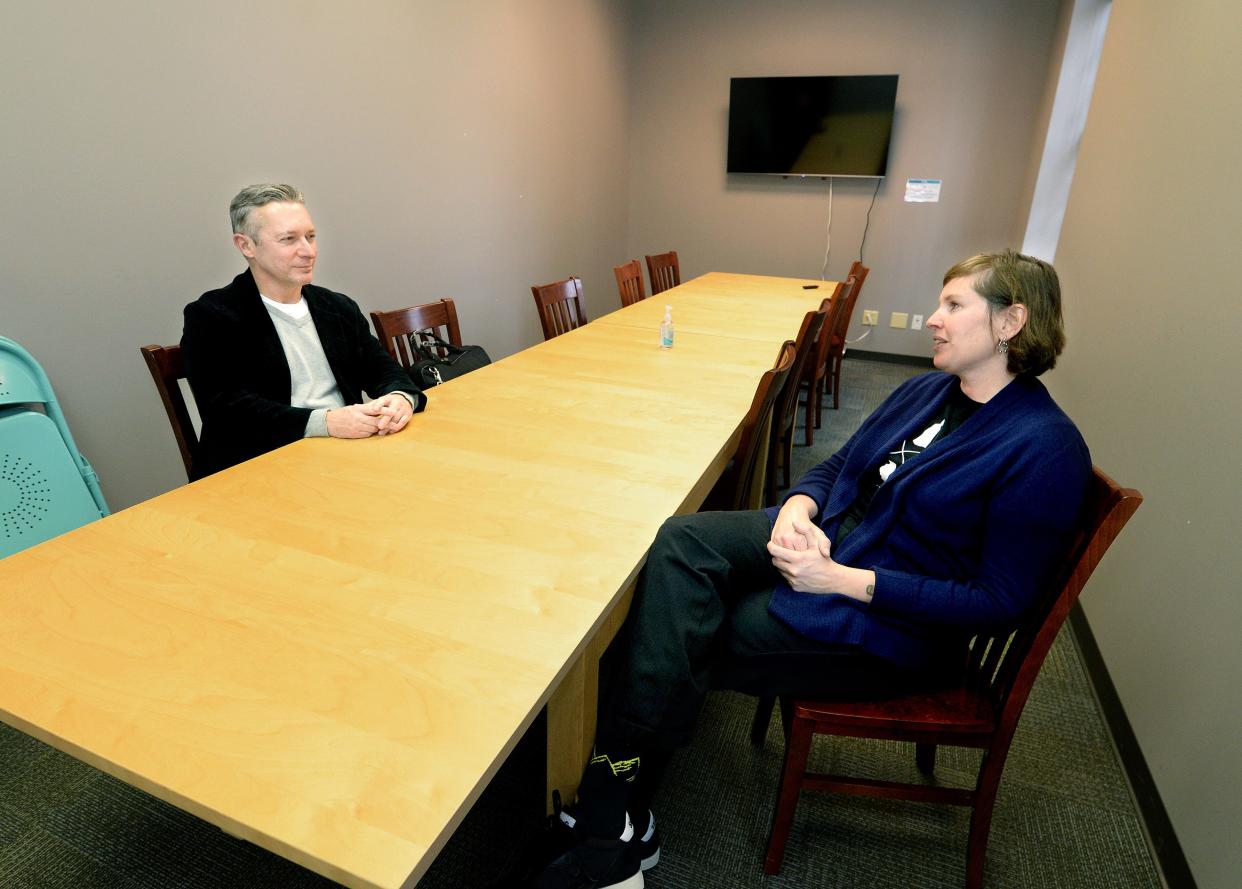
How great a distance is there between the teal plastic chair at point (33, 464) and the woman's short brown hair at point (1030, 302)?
7.73 ft

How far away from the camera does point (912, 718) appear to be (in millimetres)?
1147

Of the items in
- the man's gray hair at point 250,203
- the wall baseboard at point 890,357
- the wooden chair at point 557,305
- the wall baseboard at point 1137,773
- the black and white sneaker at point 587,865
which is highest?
the man's gray hair at point 250,203

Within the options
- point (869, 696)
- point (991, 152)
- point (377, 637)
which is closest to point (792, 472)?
point (869, 696)

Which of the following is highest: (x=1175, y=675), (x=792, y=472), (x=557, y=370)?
(x=557, y=370)

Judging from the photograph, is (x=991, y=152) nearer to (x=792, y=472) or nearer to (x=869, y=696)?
(x=792, y=472)

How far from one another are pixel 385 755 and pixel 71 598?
58 centimetres

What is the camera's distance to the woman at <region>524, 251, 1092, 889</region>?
105 cm

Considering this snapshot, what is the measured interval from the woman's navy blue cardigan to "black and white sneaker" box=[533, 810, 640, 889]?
1.61 ft

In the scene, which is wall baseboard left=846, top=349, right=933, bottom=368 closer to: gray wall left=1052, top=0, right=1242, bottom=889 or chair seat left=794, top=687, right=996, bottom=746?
gray wall left=1052, top=0, right=1242, bottom=889

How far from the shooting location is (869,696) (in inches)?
46.9

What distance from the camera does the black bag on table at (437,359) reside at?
2.12m

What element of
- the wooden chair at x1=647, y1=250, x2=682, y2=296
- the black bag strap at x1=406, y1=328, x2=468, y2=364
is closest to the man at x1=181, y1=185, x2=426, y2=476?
the black bag strap at x1=406, y1=328, x2=468, y2=364

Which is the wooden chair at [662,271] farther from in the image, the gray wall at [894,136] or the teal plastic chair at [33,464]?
the teal plastic chair at [33,464]

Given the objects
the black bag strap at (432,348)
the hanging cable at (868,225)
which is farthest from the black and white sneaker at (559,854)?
the hanging cable at (868,225)
